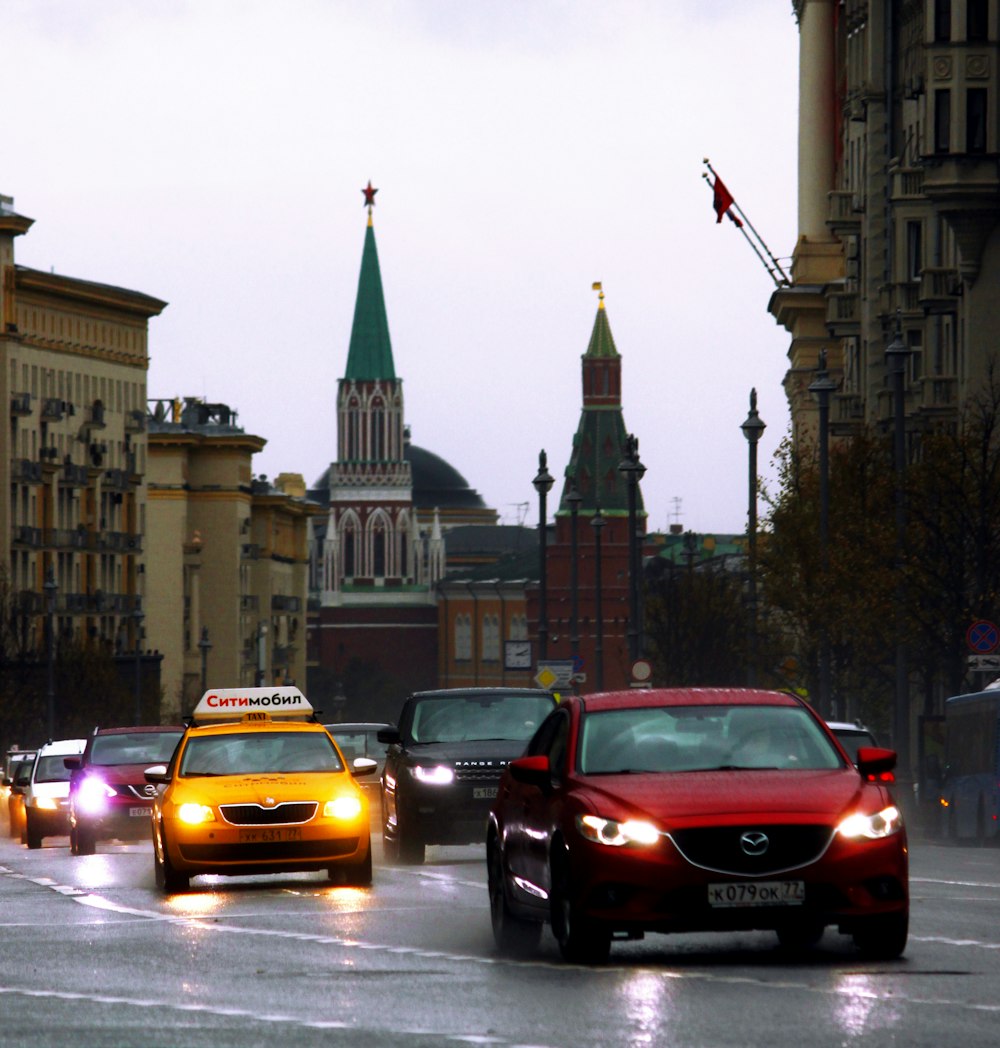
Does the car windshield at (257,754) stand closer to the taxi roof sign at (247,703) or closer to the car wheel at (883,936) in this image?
the taxi roof sign at (247,703)

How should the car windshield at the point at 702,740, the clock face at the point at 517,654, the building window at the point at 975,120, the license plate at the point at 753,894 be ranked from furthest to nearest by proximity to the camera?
the clock face at the point at 517,654, the building window at the point at 975,120, the car windshield at the point at 702,740, the license plate at the point at 753,894

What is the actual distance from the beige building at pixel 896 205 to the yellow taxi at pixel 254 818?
118 ft

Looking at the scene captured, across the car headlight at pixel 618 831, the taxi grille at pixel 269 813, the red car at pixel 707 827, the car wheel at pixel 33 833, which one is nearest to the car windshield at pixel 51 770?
the car wheel at pixel 33 833

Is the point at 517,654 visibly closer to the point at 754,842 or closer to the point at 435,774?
the point at 435,774

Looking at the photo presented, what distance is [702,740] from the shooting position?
16.4m

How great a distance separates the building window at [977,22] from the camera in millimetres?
65625

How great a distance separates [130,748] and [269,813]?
1236 centimetres

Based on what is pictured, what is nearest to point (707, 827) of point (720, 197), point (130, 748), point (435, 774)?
point (435, 774)

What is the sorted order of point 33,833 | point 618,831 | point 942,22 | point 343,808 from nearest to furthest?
point 618,831 → point 343,808 → point 33,833 → point 942,22

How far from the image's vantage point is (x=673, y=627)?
91750 millimetres

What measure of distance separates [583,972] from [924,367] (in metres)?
59.1

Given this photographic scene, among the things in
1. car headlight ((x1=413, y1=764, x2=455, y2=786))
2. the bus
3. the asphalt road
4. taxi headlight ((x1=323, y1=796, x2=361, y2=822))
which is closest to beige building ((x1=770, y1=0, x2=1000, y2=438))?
the bus

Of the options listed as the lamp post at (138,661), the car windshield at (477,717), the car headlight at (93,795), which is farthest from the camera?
the lamp post at (138,661)

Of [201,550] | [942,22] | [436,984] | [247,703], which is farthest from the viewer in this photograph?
[201,550]
